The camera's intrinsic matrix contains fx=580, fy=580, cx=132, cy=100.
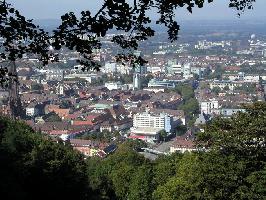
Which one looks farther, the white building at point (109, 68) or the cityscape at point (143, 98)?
the white building at point (109, 68)

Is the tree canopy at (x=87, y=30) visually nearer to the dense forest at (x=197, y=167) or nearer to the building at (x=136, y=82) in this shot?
the dense forest at (x=197, y=167)

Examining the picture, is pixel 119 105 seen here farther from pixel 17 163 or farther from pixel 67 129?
pixel 17 163

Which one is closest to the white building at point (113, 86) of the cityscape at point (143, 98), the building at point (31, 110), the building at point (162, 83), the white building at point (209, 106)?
the cityscape at point (143, 98)

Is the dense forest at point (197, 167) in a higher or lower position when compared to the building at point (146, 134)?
higher

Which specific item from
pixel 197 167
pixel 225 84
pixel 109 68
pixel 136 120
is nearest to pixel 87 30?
pixel 197 167

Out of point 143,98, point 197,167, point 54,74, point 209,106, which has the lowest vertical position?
point 209,106

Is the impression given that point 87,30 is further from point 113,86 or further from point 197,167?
point 113,86

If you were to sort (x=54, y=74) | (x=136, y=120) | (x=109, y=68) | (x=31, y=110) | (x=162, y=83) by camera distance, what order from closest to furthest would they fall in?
(x=136, y=120) < (x=31, y=110) < (x=162, y=83) < (x=54, y=74) < (x=109, y=68)

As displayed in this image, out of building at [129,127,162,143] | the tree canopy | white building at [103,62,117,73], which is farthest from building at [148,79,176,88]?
the tree canopy

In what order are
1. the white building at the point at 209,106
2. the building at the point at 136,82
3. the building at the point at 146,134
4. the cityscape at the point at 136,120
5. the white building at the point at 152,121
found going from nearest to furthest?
the cityscape at the point at 136,120
the building at the point at 146,134
the white building at the point at 152,121
the white building at the point at 209,106
the building at the point at 136,82

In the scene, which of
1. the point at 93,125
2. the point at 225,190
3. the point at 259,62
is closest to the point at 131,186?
the point at 225,190

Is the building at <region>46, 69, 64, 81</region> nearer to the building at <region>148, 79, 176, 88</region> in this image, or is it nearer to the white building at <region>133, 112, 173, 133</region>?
the building at <region>148, 79, 176, 88</region>
